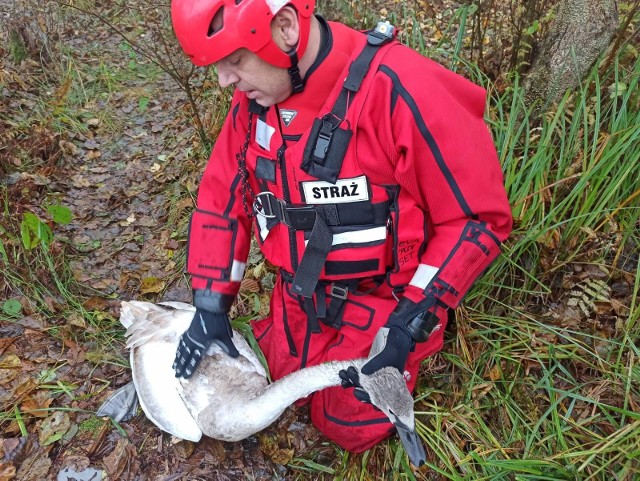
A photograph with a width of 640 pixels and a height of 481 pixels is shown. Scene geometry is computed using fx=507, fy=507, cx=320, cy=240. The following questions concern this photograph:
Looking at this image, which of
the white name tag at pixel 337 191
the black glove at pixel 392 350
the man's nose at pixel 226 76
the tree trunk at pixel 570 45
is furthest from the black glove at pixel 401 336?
the tree trunk at pixel 570 45

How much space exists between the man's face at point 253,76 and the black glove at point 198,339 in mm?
1240

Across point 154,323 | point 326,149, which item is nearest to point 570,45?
point 326,149

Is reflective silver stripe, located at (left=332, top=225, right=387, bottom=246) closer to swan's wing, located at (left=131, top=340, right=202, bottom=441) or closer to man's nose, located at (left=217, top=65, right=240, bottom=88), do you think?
man's nose, located at (left=217, top=65, right=240, bottom=88)

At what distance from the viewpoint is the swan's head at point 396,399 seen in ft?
6.93

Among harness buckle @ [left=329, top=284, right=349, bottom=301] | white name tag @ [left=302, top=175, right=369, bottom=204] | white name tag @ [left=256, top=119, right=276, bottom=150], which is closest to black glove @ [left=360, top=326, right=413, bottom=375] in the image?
harness buckle @ [left=329, top=284, right=349, bottom=301]

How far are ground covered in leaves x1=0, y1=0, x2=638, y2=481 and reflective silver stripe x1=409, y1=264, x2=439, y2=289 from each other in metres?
0.78

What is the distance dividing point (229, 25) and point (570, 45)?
7.19 ft

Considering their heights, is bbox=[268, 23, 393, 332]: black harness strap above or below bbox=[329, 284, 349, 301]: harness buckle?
above

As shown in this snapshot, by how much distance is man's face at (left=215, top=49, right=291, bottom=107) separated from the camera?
1.96m

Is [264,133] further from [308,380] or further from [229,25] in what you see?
[308,380]

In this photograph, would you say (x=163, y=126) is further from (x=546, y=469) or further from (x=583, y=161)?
Result: (x=546, y=469)

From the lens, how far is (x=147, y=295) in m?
3.77

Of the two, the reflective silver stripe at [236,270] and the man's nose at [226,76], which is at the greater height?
the man's nose at [226,76]

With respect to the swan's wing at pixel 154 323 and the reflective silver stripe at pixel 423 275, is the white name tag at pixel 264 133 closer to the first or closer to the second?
the reflective silver stripe at pixel 423 275
